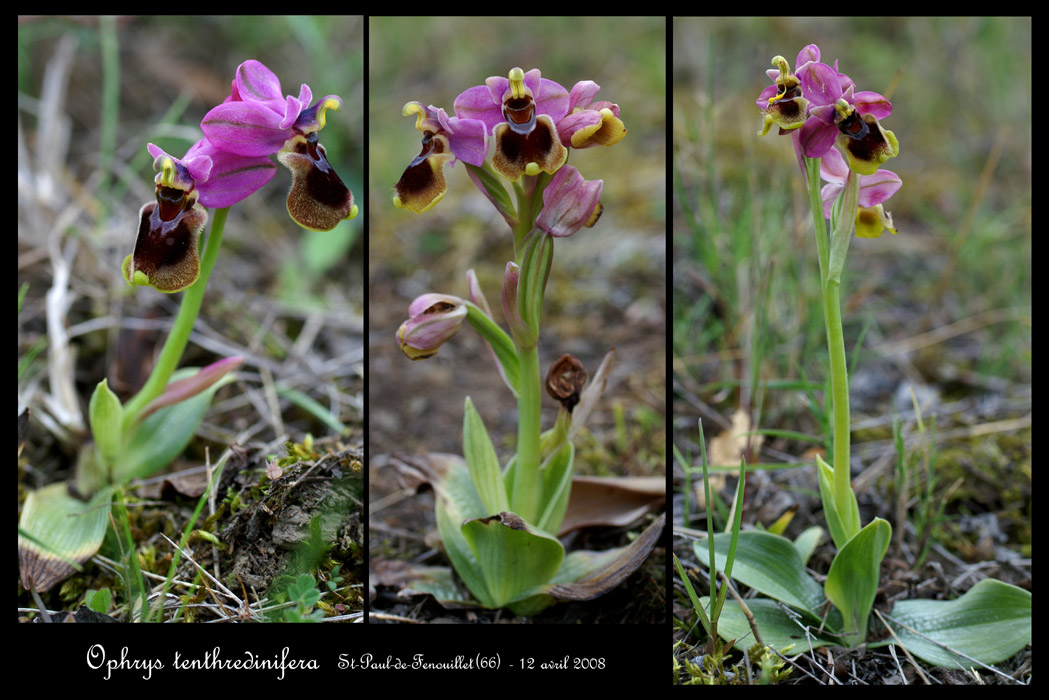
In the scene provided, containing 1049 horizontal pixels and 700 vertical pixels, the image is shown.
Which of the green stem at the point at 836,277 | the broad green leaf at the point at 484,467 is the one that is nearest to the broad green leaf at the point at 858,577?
the green stem at the point at 836,277

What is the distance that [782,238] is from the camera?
2.73m

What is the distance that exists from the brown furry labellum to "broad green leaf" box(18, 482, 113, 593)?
1.16 metres

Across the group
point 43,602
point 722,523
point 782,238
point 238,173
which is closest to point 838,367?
point 722,523

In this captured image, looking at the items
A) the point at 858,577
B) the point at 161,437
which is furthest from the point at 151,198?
the point at 858,577

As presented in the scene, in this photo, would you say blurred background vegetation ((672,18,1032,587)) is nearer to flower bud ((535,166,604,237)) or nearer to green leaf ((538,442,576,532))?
green leaf ((538,442,576,532))

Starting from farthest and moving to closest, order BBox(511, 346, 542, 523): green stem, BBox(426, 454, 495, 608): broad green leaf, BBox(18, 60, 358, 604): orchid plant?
BBox(426, 454, 495, 608): broad green leaf < BBox(511, 346, 542, 523): green stem < BBox(18, 60, 358, 604): orchid plant

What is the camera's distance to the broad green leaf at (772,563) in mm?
1917

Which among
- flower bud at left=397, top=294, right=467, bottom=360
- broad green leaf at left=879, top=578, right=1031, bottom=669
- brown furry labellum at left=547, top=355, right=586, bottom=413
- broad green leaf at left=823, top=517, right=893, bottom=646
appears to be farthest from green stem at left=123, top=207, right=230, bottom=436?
broad green leaf at left=879, top=578, right=1031, bottom=669

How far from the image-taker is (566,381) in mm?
1916

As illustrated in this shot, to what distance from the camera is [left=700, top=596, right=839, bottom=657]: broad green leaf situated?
1801 millimetres

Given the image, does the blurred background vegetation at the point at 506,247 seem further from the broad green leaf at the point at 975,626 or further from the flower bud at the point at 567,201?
the flower bud at the point at 567,201

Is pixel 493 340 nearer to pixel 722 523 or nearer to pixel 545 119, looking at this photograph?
pixel 545 119

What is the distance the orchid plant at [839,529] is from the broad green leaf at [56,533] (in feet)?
4.94
